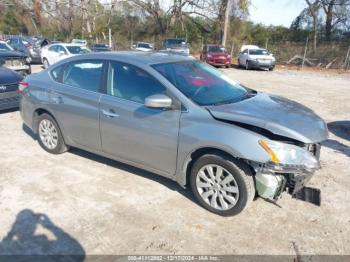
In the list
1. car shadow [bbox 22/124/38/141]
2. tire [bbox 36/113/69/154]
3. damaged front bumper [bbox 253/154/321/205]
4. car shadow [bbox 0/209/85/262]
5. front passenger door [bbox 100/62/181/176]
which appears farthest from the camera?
car shadow [bbox 22/124/38/141]

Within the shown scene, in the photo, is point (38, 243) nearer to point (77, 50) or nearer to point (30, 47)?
point (77, 50)

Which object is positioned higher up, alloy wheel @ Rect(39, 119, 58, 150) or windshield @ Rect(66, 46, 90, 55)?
windshield @ Rect(66, 46, 90, 55)

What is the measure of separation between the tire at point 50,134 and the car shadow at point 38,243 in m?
1.79

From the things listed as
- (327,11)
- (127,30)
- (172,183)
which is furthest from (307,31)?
(172,183)

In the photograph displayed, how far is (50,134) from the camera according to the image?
209 inches

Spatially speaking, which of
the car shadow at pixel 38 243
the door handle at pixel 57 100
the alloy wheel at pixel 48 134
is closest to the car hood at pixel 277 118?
the car shadow at pixel 38 243

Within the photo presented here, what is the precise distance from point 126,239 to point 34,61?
64.0ft

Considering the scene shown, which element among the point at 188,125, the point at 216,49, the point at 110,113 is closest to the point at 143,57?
the point at 110,113

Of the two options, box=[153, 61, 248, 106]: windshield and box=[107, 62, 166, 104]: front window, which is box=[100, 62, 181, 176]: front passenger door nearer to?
box=[107, 62, 166, 104]: front window

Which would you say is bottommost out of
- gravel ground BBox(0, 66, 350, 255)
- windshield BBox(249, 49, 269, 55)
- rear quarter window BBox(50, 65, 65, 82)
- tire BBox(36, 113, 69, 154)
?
gravel ground BBox(0, 66, 350, 255)

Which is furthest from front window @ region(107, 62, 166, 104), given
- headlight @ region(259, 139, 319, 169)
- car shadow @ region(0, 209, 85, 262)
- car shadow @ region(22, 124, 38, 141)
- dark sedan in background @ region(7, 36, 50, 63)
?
dark sedan in background @ region(7, 36, 50, 63)

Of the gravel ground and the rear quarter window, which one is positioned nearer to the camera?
the gravel ground

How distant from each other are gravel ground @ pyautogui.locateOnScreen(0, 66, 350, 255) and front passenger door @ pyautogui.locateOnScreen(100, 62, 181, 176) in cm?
44

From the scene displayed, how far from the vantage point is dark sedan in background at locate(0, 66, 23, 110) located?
7.62 metres
